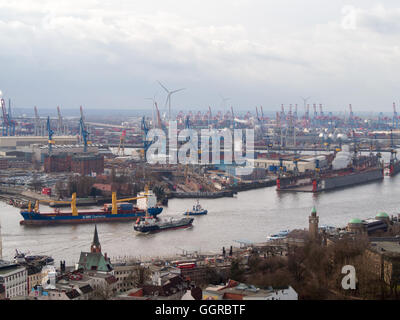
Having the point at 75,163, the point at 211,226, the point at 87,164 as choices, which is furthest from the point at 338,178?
the point at 211,226

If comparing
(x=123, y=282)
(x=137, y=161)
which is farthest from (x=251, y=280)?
(x=137, y=161)

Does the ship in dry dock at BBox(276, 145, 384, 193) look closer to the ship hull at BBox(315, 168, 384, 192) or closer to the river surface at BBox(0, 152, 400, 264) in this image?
the ship hull at BBox(315, 168, 384, 192)

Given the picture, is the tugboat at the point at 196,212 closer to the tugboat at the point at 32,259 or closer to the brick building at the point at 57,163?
the tugboat at the point at 32,259

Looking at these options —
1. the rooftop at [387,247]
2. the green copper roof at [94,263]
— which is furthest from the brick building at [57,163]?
the rooftop at [387,247]

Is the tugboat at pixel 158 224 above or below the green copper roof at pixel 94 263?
below

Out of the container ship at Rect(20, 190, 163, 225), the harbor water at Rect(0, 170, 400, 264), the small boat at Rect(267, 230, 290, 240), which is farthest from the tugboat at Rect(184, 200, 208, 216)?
the small boat at Rect(267, 230, 290, 240)

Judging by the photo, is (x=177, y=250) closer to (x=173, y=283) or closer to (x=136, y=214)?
(x=173, y=283)
